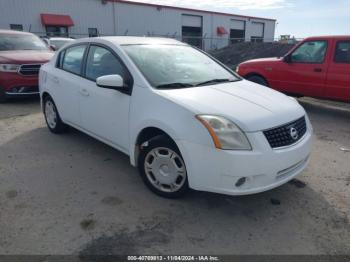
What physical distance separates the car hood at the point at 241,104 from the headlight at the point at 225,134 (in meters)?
0.06

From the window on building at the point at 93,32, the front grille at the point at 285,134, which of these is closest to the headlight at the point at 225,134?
the front grille at the point at 285,134

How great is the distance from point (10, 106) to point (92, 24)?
25.2 metres

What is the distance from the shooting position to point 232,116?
2.92m

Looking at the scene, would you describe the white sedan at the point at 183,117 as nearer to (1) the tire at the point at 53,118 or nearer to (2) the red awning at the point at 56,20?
(1) the tire at the point at 53,118

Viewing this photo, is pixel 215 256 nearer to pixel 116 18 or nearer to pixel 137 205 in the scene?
pixel 137 205

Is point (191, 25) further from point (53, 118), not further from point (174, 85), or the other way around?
point (174, 85)

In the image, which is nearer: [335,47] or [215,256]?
[215,256]

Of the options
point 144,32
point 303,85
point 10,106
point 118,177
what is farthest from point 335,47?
point 144,32

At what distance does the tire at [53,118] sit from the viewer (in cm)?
525

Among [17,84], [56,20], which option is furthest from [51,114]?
[56,20]

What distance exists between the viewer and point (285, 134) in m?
3.06

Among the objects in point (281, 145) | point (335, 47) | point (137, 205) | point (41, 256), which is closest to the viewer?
point (41, 256)

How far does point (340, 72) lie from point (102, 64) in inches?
198

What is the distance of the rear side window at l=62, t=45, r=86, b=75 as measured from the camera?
450cm
